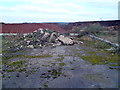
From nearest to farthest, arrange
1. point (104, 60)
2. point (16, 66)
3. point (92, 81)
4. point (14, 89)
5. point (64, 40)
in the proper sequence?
point (14, 89)
point (92, 81)
point (16, 66)
point (104, 60)
point (64, 40)

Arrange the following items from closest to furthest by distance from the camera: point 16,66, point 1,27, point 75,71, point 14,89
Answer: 1. point 14,89
2. point 75,71
3. point 16,66
4. point 1,27

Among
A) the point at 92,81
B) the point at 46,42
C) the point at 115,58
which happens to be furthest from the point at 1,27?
the point at 92,81

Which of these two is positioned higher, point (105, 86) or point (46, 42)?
point (46, 42)

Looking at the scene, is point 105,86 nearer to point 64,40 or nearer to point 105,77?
point 105,77

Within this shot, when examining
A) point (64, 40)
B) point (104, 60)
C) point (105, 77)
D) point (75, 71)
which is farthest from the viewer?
point (64, 40)

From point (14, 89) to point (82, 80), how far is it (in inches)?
98.3

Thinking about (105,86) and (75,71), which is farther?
(75,71)

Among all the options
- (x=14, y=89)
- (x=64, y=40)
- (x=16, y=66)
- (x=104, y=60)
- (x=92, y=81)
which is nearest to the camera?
(x=14, y=89)

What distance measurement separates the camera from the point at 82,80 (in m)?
5.77

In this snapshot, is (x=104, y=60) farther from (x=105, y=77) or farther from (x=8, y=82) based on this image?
(x=8, y=82)

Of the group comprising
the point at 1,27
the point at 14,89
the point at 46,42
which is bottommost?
the point at 14,89

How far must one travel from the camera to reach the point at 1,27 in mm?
26562

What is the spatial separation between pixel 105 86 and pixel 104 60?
11.3 ft

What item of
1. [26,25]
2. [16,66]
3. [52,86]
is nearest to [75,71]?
[52,86]
